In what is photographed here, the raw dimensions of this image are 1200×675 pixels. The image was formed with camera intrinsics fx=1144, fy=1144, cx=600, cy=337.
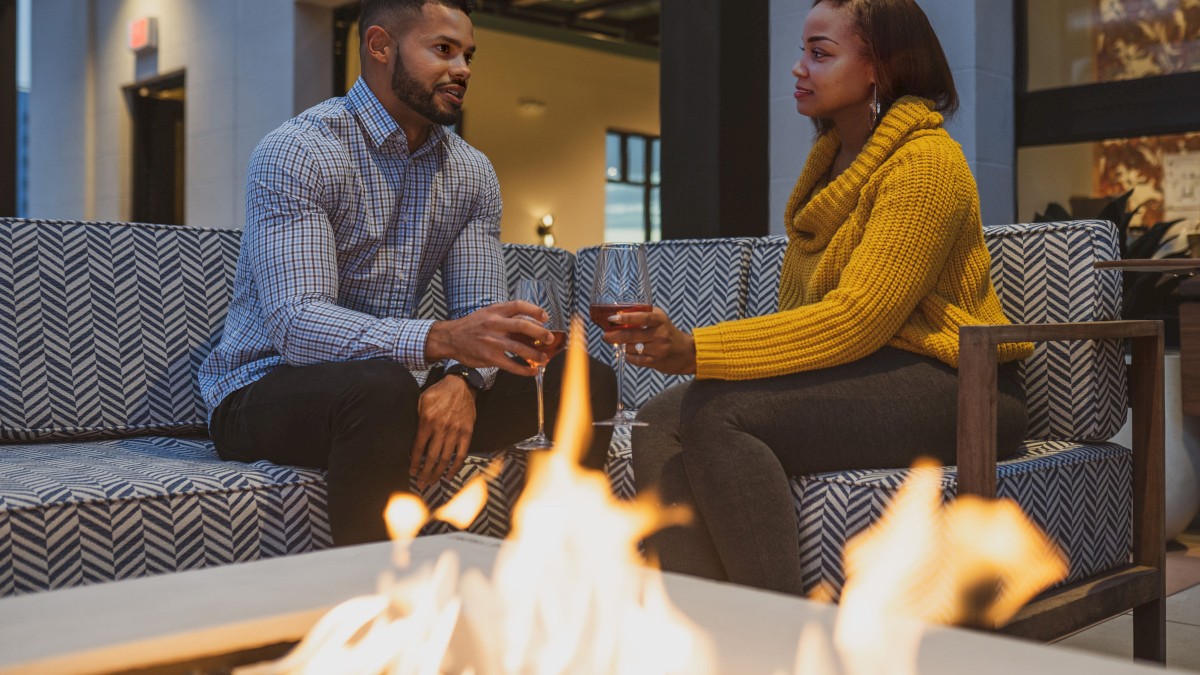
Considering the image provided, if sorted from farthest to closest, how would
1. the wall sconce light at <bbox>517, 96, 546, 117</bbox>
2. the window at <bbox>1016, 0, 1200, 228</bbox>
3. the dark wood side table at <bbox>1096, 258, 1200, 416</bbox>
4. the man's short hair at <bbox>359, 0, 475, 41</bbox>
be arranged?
the wall sconce light at <bbox>517, 96, 546, 117</bbox>, the window at <bbox>1016, 0, 1200, 228</bbox>, the dark wood side table at <bbox>1096, 258, 1200, 416</bbox>, the man's short hair at <bbox>359, 0, 475, 41</bbox>

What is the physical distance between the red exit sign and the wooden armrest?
24.7 ft

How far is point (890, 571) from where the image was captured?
5.65 feet

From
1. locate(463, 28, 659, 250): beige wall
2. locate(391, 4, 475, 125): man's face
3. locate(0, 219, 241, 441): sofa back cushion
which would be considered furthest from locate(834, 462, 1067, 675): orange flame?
locate(463, 28, 659, 250): beige wall

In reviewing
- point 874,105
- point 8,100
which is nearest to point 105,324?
point 874,105

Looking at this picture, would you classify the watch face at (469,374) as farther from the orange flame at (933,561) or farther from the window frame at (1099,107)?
the window frame at (1099,107)

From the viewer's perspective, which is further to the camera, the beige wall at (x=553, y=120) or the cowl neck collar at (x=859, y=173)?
the beige wall at (x=553, y=120)

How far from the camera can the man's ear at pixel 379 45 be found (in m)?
2.16

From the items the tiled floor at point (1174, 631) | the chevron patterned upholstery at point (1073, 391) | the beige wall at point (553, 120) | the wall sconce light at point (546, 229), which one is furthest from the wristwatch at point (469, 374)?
the wall sconce light at point (546, 229)

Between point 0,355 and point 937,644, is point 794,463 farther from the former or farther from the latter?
point 0,355

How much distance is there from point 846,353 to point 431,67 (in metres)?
0.93

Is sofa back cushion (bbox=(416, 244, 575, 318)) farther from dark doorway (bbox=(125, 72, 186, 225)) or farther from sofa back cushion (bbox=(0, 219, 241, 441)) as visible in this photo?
dark doorway (bbox=(125, 72, 186, 225))

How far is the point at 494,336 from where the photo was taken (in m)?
1.54

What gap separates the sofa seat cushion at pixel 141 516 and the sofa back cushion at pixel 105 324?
0.22 meters

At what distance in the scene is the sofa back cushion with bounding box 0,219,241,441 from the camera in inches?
82.2
